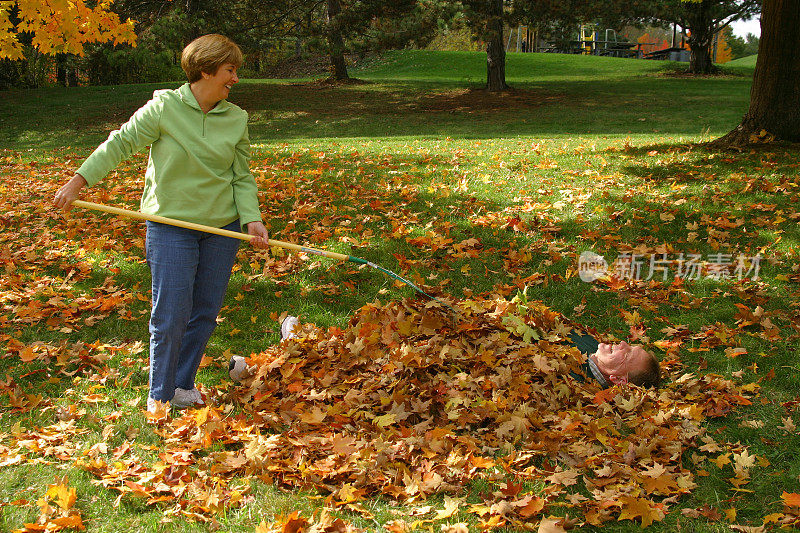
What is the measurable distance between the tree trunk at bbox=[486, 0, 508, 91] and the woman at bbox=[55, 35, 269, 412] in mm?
16373

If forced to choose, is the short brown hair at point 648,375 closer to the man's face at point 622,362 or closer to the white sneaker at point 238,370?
the man's face at point 622,362

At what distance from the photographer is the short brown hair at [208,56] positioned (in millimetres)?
3057

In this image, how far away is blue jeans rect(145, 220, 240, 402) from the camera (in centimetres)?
319

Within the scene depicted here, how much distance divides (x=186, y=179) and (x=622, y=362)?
270 centimetres

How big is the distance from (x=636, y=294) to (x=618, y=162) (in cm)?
432

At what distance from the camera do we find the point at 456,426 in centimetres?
338

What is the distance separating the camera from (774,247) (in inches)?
221

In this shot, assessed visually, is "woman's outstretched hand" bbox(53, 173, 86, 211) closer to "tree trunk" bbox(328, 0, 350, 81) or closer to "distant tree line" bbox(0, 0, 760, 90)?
"distant tree line" bbox(0, 0, 760, 90)

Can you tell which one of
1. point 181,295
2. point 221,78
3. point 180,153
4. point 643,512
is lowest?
point 643,512

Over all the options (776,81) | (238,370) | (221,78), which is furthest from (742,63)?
(221,78)

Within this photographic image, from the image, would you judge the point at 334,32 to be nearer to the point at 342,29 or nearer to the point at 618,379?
the point at 342,29

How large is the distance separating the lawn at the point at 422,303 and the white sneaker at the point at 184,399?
136 mm

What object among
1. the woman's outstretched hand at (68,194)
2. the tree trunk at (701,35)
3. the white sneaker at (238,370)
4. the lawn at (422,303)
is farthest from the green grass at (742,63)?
the woman's outstretched hand at (68,194)

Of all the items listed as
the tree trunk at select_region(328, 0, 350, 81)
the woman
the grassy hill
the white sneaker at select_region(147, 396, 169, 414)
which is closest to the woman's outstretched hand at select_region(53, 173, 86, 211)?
the woman
